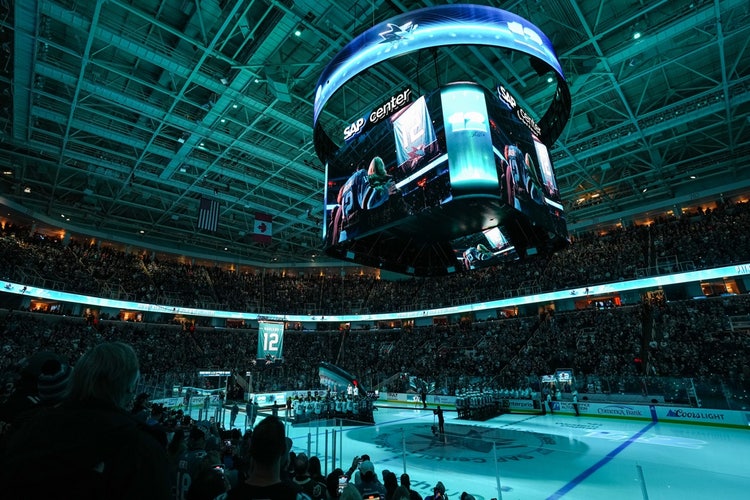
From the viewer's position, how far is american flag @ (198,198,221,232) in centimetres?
2144

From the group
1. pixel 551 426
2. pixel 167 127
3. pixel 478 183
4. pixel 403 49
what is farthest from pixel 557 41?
pixel 167 127

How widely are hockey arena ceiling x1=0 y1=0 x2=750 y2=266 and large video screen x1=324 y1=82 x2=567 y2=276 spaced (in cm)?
500

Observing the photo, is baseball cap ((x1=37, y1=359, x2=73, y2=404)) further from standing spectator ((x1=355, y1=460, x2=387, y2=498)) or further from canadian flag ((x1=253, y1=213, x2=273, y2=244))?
canadian flag ((x1=253, y1=213, x2=273, y2=244))

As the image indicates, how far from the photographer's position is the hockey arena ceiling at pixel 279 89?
14555mm

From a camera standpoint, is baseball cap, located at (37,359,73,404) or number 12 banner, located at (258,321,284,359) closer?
baseball cap, located at (37,359,73,404)

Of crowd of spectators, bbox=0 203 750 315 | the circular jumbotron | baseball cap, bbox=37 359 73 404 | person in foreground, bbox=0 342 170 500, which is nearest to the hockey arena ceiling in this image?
crowd of spectators, bbox=0 203 750 315

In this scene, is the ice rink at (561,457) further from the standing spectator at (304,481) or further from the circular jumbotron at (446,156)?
the circular jumbotron at (446,156)

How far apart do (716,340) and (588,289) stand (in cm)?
965

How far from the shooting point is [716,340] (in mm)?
21109

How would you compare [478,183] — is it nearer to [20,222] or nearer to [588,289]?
[588,289]

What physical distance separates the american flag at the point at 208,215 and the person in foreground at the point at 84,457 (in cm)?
2173

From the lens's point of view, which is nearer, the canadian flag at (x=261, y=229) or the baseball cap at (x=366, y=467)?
the baseball cap at (x=366, y=467)

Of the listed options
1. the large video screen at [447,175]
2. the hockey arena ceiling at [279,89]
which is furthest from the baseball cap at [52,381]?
the hockey arena ceiling at [279,89]

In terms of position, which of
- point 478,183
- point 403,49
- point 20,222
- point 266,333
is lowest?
point 266,333
